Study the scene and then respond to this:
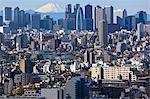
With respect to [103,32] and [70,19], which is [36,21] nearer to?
[70,19]

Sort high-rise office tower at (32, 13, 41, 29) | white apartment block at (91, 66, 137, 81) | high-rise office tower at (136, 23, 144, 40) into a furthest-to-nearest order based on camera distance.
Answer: high-rise office tower at (32, 13, 41, 29)
high-rise office tower at (136, 23, 144, 40)
white apartment block at (91, 66, 137, 81)

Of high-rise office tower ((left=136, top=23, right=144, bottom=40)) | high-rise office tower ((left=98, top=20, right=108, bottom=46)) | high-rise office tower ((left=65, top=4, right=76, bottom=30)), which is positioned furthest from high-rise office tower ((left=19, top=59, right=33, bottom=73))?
high-rise office tower ((left=65, top=4, right=76, bottom=30))

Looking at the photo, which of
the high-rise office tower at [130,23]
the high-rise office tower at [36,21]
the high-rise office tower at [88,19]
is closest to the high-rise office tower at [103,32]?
the high-rise office tower at [88,19]

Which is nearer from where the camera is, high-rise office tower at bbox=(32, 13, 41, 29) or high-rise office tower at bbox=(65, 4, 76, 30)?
high-rise office tower at bbox=(65, 4, 76, 30)

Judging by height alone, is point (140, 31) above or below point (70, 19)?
below

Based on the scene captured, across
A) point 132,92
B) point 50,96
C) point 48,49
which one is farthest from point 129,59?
point 50,96

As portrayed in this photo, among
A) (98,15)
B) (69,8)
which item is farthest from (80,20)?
(69,8)

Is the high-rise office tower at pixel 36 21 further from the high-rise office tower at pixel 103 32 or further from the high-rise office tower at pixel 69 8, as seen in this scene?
the high-rise office tower at pixel 103 32

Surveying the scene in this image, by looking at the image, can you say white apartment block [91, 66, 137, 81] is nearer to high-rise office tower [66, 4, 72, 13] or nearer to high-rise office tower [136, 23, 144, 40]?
high-rise office tower [136, 23, 144, 40]
